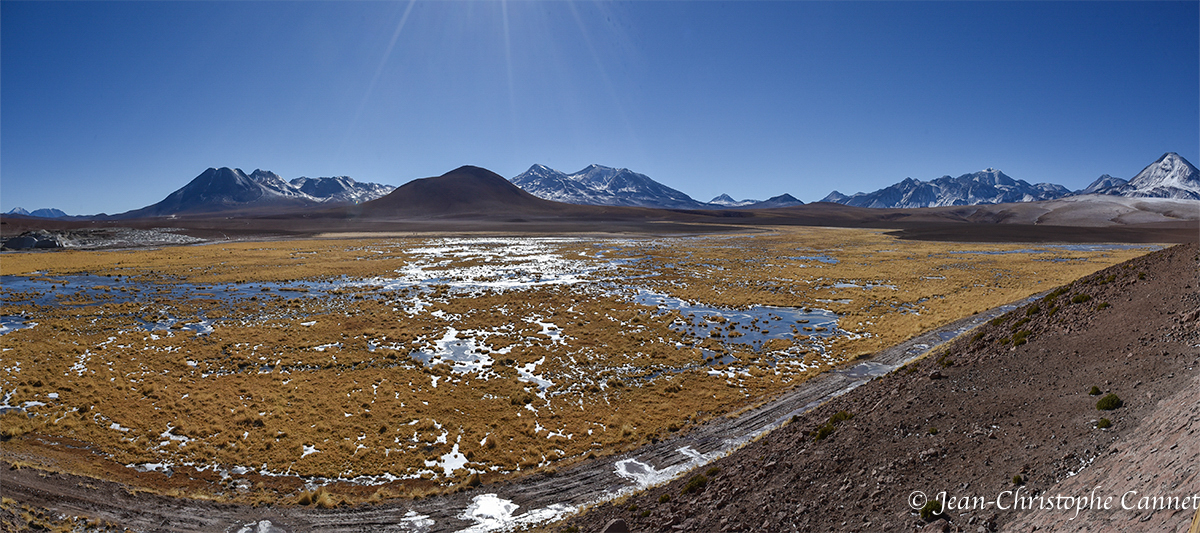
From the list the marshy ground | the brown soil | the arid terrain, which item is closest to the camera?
the brown soil

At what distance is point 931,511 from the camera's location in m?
8.81

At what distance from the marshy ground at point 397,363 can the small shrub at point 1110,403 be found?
11.2m

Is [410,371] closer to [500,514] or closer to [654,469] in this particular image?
[500,514]

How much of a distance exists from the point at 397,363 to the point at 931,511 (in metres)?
23.0

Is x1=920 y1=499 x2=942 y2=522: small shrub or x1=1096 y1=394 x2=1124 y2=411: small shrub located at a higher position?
x1=1096 y1=394 x2=1124 y2=411: small shrub

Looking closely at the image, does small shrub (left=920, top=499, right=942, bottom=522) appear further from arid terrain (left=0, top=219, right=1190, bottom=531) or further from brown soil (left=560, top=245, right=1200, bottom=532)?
arid terrain (left=0, top=219, right=1190, bottom=531)

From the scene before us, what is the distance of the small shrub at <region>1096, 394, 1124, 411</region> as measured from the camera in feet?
32.8

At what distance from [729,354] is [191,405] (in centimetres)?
2447

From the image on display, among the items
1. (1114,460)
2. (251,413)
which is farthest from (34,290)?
(1114,460)

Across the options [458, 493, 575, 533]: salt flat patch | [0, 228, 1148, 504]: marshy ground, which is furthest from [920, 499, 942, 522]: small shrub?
[0, 228, 1148, 504]: marshy ground

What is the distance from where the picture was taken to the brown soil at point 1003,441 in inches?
311

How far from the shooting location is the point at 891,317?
33312 mm

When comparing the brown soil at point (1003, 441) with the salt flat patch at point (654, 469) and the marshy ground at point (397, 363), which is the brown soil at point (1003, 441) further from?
the marshy ground at point (397, 363)

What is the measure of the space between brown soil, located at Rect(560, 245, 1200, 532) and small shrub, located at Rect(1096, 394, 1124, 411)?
7.6 inches
